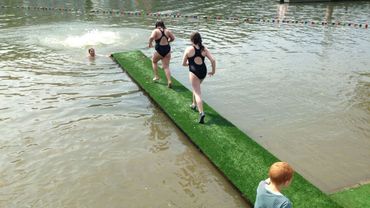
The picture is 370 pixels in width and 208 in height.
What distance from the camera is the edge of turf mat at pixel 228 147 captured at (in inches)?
257

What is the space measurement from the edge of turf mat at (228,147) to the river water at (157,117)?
225 mm

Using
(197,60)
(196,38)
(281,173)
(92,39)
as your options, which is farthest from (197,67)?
(92,39)

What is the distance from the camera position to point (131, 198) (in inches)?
266

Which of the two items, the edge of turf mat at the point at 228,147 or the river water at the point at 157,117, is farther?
the river water at the point at 157,117

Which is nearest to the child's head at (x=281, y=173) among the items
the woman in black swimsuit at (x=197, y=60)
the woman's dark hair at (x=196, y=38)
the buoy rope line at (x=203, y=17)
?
the woman in black swimsuit at (x=197, y=60)

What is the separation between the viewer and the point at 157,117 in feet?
33.8

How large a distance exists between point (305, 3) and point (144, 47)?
23669mm

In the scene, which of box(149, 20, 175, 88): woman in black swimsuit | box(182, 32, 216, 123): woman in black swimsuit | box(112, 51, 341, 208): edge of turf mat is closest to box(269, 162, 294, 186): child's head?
box(112, 51, 341, 208): edge of turf mat

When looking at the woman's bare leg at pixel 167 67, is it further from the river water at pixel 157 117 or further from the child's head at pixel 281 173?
the child's head at pixel 281 173

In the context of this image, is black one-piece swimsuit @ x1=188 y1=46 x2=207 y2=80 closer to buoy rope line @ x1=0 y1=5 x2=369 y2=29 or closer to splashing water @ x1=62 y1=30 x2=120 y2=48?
splashing water @ x1=62 y1=30 x2=120 y2=48

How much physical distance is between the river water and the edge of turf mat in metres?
0.23

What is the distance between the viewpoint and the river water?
715 cm

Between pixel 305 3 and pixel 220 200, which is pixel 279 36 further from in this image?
pixel 305 3

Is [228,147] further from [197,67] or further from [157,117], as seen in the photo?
[157,117]
